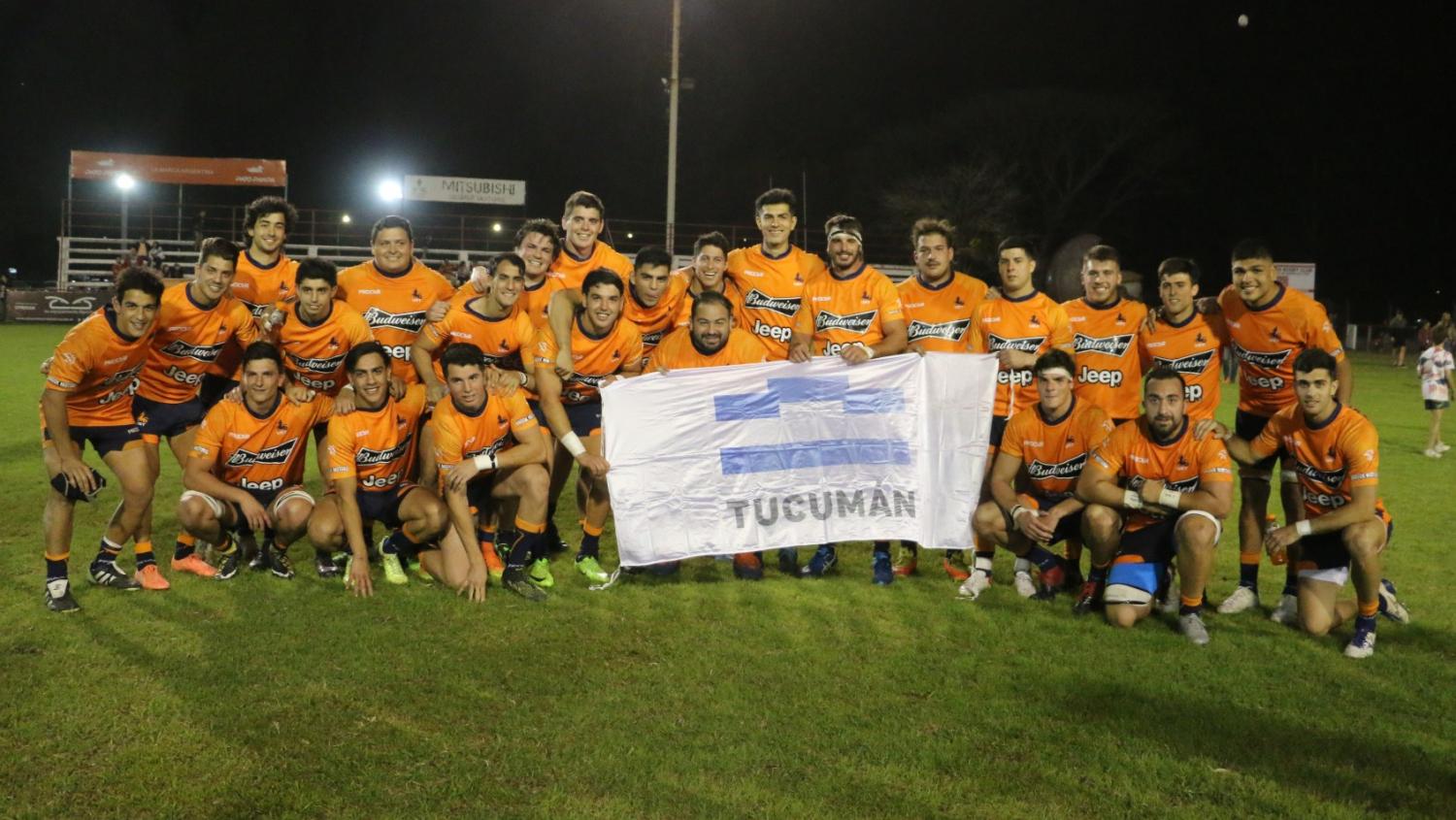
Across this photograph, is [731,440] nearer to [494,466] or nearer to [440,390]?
[494,466]

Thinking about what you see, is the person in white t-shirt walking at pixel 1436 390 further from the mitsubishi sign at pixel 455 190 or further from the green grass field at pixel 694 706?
the mitsubishi sign at pixel 455 190

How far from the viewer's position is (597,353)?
20.9 feet

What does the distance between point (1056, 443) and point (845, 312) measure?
1.48 meters

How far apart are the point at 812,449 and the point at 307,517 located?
9.77 ft

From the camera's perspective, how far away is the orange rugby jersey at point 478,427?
595 cm

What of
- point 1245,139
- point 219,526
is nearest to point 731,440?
point 219,526

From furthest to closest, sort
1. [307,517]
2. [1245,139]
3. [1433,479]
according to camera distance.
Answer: [1245,139] → [1433,479] → [307,517]

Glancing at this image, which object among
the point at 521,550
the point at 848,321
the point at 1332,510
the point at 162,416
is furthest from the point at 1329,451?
the point at 162,416

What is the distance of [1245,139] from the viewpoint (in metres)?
45.7

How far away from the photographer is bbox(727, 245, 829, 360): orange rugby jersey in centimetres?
684

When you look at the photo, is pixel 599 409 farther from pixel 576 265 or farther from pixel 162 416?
pixel 162 416

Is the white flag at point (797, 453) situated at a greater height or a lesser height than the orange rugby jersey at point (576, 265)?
lesser

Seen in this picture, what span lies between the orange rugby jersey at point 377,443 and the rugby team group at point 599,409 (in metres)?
0.02

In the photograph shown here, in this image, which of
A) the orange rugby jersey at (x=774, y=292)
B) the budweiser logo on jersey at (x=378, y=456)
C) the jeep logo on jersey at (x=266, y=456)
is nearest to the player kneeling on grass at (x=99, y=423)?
the jeep logo on jersey at (x=266, y=456)
